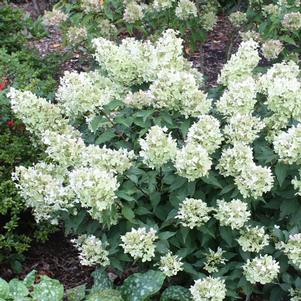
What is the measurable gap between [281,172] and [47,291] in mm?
1326

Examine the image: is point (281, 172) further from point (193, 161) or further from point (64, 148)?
point (64, 148)

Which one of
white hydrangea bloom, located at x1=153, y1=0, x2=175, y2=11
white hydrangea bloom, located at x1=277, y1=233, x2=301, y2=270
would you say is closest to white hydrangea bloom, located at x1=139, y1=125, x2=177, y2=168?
white hydrangea bloom, located at x1=277, y1=233, x2=301, y2=270

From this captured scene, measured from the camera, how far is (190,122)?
3119 millimetres

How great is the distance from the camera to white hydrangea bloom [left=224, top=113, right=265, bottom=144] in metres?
2.88

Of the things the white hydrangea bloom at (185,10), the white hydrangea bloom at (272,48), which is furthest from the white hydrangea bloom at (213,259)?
the white hydrangea bloom at (185,10)

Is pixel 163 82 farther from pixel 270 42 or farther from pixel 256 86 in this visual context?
pixel 270 42

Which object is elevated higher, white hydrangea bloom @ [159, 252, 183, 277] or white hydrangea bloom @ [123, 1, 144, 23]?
white hydrangea bloom @ [123, 1, 144, 23]

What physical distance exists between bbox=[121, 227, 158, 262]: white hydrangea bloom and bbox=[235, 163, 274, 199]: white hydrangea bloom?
483mm

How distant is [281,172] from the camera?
2.84 m

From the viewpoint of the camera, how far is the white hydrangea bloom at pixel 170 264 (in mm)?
2961

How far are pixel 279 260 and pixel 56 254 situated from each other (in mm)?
1697

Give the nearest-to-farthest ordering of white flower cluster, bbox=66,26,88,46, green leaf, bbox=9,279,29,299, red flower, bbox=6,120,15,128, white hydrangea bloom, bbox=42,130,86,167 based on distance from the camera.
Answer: white hydrangea bloom, bbox=42,130,86,167 → green leaf, bbox=9,279,29,299 → red flower, bbox=6,120,15,128 → white flower cluster, bbox=66,26,88,46

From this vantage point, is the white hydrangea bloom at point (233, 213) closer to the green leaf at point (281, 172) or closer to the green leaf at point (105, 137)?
the green leaf at point (281, 172)

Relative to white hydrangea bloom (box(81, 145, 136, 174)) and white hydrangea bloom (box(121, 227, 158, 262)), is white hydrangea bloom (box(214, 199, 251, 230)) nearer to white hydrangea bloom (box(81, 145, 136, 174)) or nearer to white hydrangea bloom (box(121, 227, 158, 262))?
white hydrangea bloom (box(121, 227, 158, 262))
